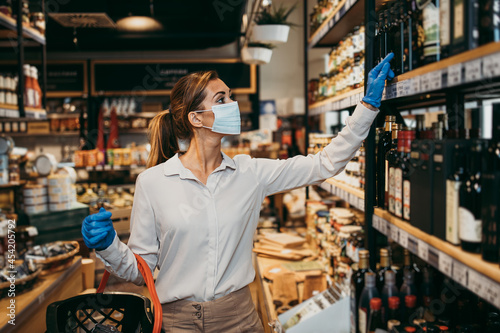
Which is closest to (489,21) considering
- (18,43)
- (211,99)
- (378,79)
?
(378,79)

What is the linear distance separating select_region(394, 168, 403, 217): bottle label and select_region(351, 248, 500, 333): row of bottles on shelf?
0.18 metres

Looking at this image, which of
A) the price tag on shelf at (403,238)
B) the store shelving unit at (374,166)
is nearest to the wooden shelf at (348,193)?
the store shelving unit at (374,166)

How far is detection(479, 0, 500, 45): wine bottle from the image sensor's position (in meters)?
1.08

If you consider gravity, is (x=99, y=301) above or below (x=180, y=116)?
below

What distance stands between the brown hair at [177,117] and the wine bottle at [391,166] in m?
0.88

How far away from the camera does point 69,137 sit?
26.7 ft

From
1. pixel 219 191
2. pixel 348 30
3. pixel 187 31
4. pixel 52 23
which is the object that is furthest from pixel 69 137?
pixel 219 191

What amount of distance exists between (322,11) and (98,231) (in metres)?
2.48

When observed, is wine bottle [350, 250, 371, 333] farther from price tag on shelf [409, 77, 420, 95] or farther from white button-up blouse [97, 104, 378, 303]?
price tag on shelf [409, 77, 420, 95]

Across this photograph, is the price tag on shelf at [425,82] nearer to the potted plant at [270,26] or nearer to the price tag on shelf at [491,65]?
the price tag on shelf at [491,65]

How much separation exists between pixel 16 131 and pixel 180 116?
6196 mm

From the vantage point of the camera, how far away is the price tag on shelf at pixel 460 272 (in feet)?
3.74

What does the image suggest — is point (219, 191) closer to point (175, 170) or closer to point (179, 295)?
point (175, 170)

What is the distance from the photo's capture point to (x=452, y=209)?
1239 millimetres
